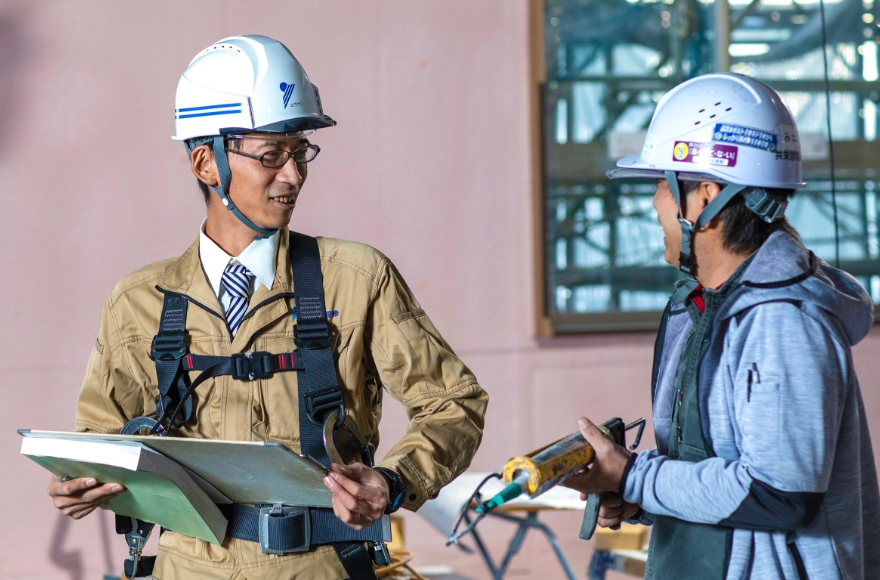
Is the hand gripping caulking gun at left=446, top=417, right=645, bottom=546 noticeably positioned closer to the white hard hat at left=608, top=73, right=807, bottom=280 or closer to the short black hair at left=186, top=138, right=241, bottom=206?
the white hard hat at left=608, top=73, right=807, bottom=280

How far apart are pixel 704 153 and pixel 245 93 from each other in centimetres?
88

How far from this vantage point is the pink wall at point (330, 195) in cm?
406

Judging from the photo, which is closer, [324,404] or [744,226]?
[744,226]

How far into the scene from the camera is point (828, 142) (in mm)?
4965

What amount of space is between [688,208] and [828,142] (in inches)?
151

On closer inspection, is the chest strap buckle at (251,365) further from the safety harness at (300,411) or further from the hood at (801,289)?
the hood at (801,289)

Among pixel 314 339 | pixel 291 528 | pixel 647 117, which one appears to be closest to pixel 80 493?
pixel 291 528

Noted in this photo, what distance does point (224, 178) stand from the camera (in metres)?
1.85

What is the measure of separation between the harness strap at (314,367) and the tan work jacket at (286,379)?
0.04 meters

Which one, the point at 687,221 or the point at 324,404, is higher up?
the point at 687,221

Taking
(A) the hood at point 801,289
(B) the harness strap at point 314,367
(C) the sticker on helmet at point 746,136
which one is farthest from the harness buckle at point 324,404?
(C) the sticker on helmet at point 746,136

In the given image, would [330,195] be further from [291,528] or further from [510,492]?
[510,492]

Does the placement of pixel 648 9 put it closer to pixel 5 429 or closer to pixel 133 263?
pixel 133 263

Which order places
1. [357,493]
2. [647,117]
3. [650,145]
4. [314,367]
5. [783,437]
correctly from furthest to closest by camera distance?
1. [647,117]
2. [314,367]
3. [650,145]
4. [357,493]
5. [783,437]
